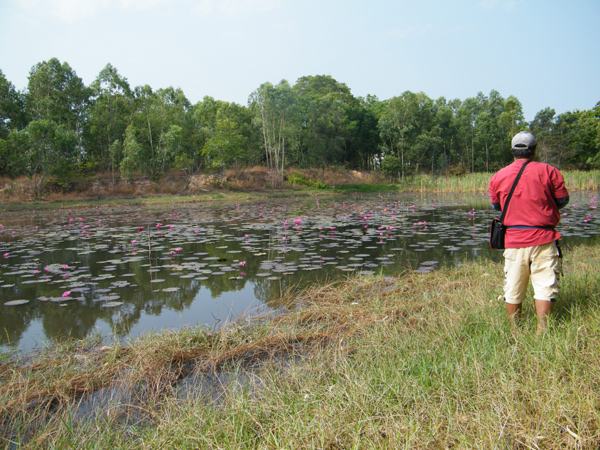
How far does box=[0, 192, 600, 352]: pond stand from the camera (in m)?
4.41

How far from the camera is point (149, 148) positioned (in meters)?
31.7

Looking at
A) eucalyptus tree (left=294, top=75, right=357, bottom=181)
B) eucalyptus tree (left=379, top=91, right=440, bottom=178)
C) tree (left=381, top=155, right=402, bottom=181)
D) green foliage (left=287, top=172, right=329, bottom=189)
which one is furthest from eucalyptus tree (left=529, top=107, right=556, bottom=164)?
green foliage (left=287, top=172, right=329, bottom=189)

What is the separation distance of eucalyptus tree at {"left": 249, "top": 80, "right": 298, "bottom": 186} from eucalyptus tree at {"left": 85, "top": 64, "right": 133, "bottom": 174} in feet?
34.9

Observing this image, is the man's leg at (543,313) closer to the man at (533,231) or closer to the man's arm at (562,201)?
the man at (533,231)

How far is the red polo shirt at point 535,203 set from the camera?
9.21 feet

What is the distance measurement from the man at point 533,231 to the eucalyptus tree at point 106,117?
31.1 meters

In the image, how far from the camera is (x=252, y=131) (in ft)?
127

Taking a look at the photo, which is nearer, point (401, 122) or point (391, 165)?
point (391, 165)

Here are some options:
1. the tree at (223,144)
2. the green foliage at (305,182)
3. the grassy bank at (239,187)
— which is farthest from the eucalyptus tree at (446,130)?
the tree at (223,144)

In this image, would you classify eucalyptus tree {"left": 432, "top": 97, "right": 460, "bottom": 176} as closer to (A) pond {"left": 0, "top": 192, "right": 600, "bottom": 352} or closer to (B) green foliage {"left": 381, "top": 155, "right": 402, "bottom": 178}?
(B) green foliage {"left": 381, "top": 155, "right": 402, "bottom": 178}

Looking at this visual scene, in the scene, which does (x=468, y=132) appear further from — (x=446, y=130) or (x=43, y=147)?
(x=43, y=147)

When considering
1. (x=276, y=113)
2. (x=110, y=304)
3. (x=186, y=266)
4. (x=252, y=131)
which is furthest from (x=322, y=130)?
(x=110, y=304)

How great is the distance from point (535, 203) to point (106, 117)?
33760 mm

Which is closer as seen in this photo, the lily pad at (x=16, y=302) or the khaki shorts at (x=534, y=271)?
the khaki shorts at (x=534, y=271)
